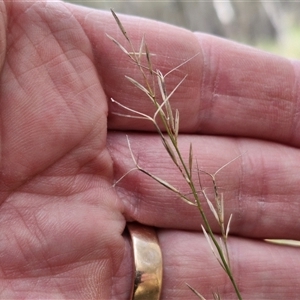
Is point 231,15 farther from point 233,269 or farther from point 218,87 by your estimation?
point 233,269

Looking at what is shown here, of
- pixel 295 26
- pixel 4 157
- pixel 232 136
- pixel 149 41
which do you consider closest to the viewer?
pixel 4 157

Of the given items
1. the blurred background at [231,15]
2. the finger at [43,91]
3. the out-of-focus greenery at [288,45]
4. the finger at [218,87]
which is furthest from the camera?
the blurred background at [231,15]

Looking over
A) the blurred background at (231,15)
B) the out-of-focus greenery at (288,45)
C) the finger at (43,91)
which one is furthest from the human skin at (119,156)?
the blurred background at (231,15)

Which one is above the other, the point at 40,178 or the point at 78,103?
the point at 78,103

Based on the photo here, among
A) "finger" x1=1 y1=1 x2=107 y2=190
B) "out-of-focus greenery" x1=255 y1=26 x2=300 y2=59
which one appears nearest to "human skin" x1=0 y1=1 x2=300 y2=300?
"finger" x1=1 y1=1 x2=107 y2=190

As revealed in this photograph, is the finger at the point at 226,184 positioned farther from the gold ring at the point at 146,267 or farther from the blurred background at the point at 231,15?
the blurred background at the point at 231,15

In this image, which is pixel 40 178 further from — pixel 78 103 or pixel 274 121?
pixel 274 121

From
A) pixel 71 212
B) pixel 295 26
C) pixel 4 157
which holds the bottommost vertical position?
pixel 295 26

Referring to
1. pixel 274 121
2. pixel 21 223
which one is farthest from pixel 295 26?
pixel 21 223
